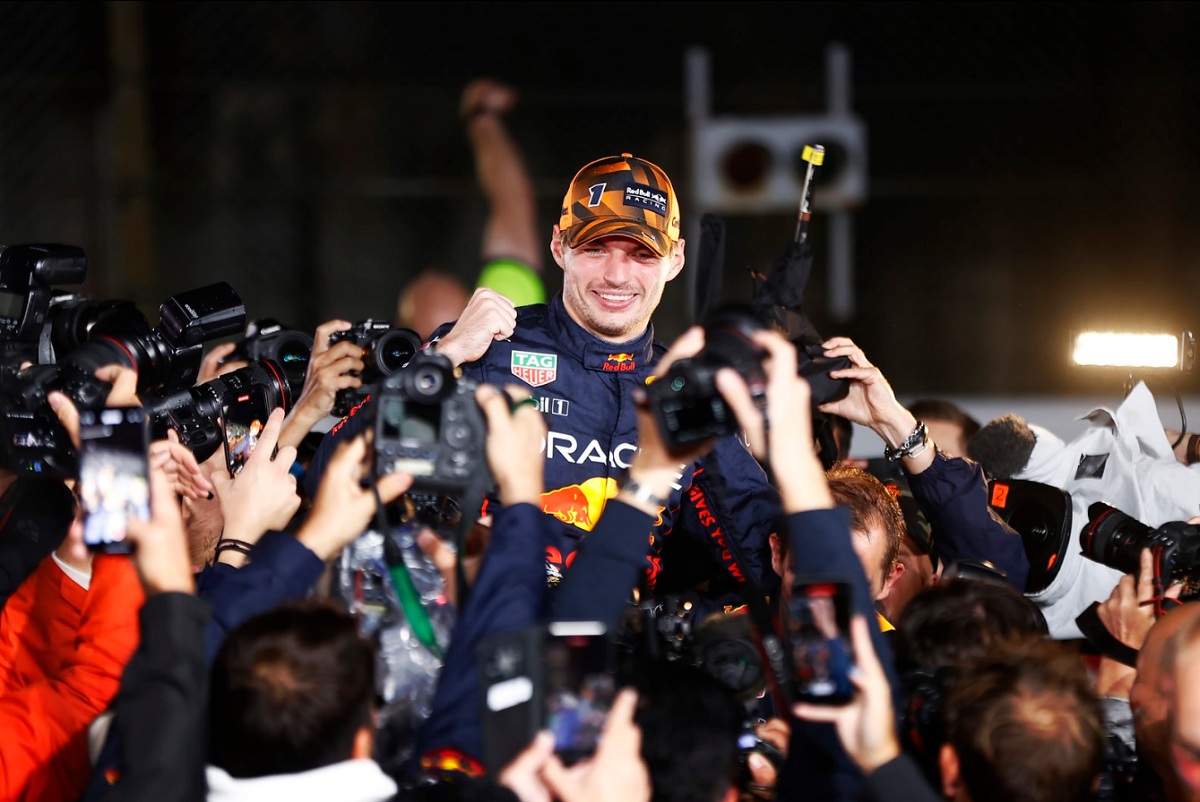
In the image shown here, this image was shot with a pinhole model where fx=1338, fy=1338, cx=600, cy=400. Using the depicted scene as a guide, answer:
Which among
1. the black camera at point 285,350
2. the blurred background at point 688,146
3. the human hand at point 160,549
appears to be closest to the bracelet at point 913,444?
the black camera at point 285,350

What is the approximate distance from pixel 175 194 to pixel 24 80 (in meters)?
0.88

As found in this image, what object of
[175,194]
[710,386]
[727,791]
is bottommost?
[727,791]

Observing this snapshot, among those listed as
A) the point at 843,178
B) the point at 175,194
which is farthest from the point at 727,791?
the point at 175,194

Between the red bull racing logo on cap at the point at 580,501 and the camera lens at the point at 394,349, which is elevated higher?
the camera lens at the point at 394,349

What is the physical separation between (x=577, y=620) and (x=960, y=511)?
49.6 inches

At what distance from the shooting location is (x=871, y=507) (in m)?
2.56

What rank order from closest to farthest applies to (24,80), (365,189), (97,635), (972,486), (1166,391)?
(97,635), (972,486), (1166,391), (24,80), (365,189)

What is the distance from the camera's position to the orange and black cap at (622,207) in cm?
291

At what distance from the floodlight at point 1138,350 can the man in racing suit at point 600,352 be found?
1.08 m

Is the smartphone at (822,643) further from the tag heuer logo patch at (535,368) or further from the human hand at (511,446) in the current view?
the tag heuer logo patch at (535,368)

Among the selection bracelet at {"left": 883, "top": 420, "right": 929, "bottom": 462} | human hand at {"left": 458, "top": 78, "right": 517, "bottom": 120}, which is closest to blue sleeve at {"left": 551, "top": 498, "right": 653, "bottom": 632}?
bracelet at {"left": 883, "top": 420, "right": 929, "bottom": 462}

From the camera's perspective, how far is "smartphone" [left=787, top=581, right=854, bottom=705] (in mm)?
1577

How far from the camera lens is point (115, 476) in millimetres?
1734

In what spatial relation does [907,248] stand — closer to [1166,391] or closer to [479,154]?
[1166,391]
